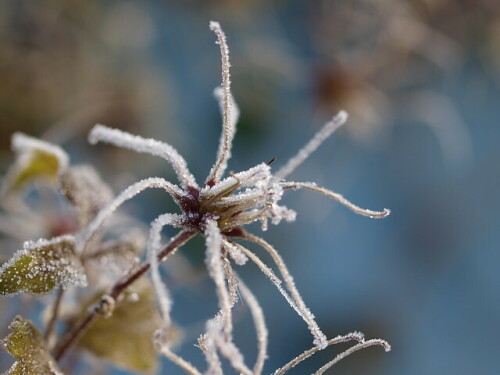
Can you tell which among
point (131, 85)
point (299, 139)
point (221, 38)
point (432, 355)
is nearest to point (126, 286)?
point (221, 38)

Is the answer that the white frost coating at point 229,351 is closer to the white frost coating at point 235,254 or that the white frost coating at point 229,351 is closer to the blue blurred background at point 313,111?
the white frost coating at point 235,254

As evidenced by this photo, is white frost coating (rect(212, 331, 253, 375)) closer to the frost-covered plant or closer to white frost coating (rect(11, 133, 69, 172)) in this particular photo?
the frost-covered plant

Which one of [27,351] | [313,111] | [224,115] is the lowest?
A: [27,351]

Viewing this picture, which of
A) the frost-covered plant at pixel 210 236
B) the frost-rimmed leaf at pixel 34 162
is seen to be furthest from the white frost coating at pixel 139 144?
the frost-rimmed leaf at pixel 34 162

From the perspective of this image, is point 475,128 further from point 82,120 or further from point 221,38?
point 221,38

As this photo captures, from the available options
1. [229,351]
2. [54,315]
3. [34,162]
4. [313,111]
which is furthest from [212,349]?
[313,111]

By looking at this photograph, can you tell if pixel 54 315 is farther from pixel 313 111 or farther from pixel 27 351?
pixel 313 111

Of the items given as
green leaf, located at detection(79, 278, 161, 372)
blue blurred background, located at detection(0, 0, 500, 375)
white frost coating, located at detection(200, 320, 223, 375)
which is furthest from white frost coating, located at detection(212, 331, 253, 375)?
blue blurred background, located at detection(0, 0, 500, 375)
